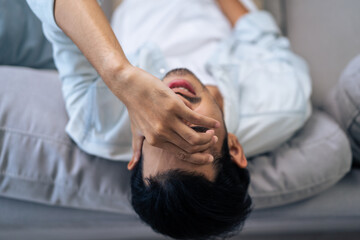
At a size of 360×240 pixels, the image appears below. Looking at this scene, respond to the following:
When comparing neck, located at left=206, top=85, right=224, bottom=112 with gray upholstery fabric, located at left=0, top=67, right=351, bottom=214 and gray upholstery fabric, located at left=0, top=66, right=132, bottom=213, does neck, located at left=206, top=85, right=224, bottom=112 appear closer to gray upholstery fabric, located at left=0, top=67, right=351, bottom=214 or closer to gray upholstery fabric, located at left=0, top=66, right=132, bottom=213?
gray upholstery fabric, located at left=0, top=67, right=351, bottom=214

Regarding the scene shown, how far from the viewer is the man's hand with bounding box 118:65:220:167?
37 centimetres

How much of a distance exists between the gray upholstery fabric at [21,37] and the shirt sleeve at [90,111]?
0.15 metres

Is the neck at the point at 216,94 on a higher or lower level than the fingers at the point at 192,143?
lower

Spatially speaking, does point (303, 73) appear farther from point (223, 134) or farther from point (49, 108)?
point (49, 108)

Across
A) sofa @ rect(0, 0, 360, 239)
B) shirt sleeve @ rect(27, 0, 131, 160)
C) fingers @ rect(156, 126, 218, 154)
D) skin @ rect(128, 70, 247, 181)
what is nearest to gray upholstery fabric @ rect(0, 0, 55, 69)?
sofa @ rect(0, 0, 360, 239)

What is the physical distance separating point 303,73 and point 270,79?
0.10m

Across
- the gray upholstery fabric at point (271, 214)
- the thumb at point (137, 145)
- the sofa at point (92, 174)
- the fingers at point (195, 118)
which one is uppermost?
the fingers at point (195, 118)

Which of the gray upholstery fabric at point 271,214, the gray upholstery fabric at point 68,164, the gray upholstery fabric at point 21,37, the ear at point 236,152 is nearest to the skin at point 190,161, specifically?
the ear at point 236,152

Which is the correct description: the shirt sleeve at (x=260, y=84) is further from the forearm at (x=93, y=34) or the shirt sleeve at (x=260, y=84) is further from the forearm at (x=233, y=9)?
the forearm at (x=93, y=34)

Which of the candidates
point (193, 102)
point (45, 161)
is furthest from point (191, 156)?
point (45, 161)

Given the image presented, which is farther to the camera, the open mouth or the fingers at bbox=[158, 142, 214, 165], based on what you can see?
the open mouth

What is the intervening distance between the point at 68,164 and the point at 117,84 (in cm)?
30

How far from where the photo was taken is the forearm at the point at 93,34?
0.40 m

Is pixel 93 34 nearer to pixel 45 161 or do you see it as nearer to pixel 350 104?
pixel 45 161
